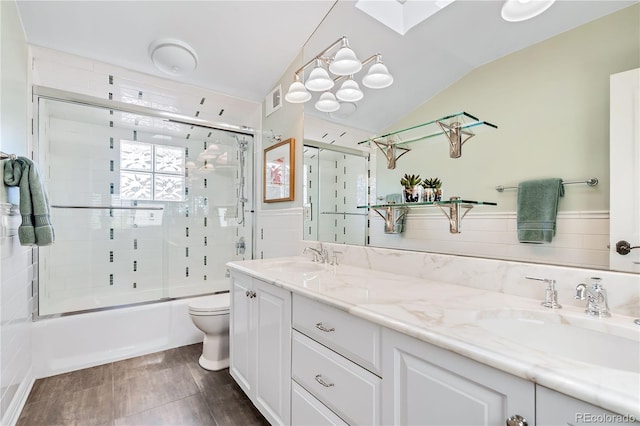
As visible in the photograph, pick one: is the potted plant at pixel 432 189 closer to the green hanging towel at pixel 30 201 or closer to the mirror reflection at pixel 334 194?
the mirror reflection at pixel 334 194

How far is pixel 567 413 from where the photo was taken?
0.56m

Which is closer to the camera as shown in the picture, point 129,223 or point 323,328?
point 323,328

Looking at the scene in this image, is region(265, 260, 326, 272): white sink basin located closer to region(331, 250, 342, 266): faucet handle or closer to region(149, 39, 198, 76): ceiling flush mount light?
region(331, 250, 342, 266): faucet handle

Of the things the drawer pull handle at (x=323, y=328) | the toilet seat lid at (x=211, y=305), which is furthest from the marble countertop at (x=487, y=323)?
the toilet seat lid at (x=211, y=305)

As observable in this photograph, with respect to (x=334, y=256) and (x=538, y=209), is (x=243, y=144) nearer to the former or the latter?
(x=334, y=256)

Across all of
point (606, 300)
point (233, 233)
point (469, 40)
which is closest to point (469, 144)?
point (469, 40)

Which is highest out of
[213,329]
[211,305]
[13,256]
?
[13,256]

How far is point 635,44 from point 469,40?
1.85 feet

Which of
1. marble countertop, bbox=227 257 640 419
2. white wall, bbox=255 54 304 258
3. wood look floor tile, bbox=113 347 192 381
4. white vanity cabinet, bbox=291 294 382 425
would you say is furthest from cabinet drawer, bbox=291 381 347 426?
wood look floor tile, bbox=113 347 192 381

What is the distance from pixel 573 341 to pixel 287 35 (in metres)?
2.44

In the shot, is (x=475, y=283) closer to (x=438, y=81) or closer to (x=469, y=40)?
(x=438, y=81)

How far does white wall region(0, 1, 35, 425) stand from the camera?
4.81ft

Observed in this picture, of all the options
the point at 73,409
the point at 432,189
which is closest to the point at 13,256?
the point at 73,409

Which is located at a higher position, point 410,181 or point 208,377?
point 410,181
